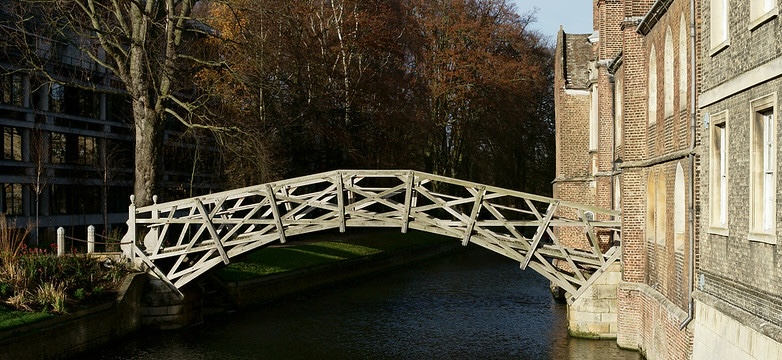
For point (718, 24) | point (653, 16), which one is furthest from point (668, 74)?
point (718, 24)

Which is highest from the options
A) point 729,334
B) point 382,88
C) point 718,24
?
point 382,88

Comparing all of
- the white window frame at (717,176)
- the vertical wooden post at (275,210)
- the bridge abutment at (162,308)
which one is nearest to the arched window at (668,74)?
the white window frame at (717,176)

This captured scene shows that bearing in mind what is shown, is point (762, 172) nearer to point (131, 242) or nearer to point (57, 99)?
point (131, 242)

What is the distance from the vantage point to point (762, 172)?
11.6 metres

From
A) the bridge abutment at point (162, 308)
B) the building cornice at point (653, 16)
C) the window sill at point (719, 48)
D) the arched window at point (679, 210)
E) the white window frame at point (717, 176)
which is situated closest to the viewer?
the window sill at point (719, 48)

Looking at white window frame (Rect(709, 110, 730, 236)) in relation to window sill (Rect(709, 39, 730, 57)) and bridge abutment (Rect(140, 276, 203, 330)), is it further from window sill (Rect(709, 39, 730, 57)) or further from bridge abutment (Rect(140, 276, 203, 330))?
bridge abutment (Rect(140, 276, 203, 330))

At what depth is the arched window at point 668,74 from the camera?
17.6 metres

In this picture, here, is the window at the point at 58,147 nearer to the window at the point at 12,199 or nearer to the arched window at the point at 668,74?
the window at the point at 12,199

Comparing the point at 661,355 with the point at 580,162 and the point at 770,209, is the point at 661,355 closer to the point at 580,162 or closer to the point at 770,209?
the point at 770,209

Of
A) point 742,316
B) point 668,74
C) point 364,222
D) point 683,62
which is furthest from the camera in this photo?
point 364,222

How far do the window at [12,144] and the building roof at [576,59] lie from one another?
21.5 meters

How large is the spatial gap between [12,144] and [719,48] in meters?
31.1

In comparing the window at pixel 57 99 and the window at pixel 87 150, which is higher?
the window at pixel 57 99

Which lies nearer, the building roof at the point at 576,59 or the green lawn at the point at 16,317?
the green lawn at the point at 16,317
